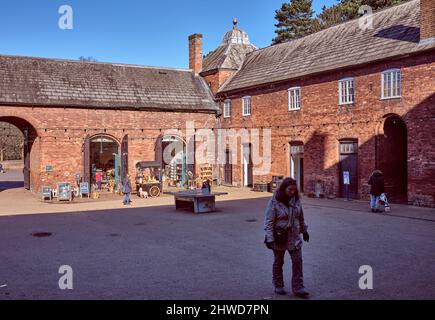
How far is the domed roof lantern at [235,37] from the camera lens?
34.6 metres

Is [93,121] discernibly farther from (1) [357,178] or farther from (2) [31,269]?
(2) [31,269]

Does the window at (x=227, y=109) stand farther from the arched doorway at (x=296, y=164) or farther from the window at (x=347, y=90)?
the window at (x=347, y=90)

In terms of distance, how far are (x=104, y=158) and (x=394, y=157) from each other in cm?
1918

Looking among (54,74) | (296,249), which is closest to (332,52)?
(54,74)

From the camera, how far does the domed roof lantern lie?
34594 mm

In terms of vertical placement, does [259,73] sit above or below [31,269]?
above

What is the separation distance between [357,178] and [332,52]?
264 inches

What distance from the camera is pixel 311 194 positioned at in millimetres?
23406

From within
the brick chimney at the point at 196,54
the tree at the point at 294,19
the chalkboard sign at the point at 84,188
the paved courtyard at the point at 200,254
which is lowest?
the paved courtyard at the point at 200,254

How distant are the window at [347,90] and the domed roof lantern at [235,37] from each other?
1413 cm

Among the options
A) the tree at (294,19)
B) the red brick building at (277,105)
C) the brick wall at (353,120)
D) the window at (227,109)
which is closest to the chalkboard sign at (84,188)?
the red brick building at (277,105)

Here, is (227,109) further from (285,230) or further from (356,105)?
(285,230)
